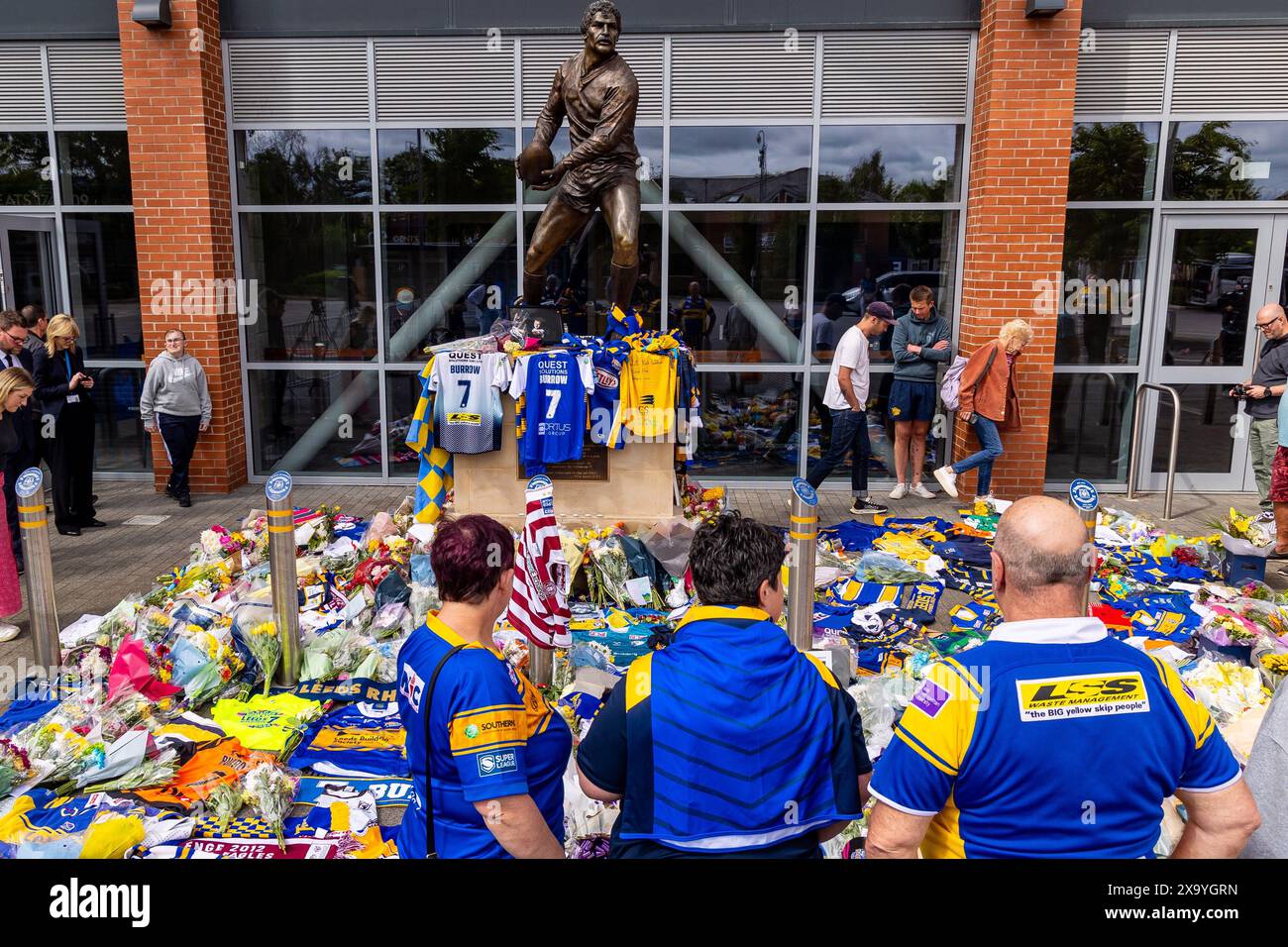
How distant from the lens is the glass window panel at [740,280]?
35.6 ft

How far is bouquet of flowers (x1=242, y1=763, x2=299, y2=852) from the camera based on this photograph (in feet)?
14.4

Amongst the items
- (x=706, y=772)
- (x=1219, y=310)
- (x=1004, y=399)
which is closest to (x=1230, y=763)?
(x=706, y=772)

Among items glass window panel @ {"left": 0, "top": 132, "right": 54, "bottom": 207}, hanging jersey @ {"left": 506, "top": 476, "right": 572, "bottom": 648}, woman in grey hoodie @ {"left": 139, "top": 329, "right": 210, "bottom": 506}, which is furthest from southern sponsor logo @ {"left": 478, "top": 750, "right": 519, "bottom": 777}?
glass window panel @ {"left": 0, "top": 132, "right": 54, "bottom": 207}

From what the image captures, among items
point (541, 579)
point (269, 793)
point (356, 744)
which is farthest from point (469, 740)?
point (356, 744)

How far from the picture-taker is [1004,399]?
9.69 meters

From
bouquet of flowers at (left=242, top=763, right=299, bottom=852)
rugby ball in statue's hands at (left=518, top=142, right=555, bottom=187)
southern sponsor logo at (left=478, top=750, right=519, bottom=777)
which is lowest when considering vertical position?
bouquet of flowers at (left=242, top=763, right=299, bottom=852)

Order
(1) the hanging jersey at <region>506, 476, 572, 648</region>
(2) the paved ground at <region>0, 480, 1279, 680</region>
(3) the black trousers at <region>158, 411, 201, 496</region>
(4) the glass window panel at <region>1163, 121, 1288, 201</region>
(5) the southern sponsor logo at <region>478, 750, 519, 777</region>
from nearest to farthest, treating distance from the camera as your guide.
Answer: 1. (5) the southern sponsor logo at <region>478, 750, 519, 777</region>
2. (1) the hanging jersey at <region>506, 476, 572, 648</region>
3. (2) the paved ground at <region>0, 480, 1279, 680</region>
4. (3) the black trousers at <region>158, 411, 201, 496</region>
5. (4) the glass window panel at <region>1163, 121, 1288, 201</region>

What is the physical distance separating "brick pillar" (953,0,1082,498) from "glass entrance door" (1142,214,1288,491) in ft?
4.66

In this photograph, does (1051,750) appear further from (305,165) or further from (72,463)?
(305,165)

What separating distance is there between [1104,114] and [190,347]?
9722 mm

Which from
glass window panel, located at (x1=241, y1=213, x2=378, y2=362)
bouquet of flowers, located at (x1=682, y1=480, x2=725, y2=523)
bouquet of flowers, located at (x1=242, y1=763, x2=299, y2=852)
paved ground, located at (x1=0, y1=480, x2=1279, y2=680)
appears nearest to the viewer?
bouquet of flowers, located at (x1=242, y1=763, x2=299, y2=852)

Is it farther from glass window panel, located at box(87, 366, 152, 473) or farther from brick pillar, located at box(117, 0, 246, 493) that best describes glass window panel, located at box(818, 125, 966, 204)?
glass window panel, located at box(87, 366, 152, 473)

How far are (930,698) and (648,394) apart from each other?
6077 mm

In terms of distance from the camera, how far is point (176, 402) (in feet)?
32.3
